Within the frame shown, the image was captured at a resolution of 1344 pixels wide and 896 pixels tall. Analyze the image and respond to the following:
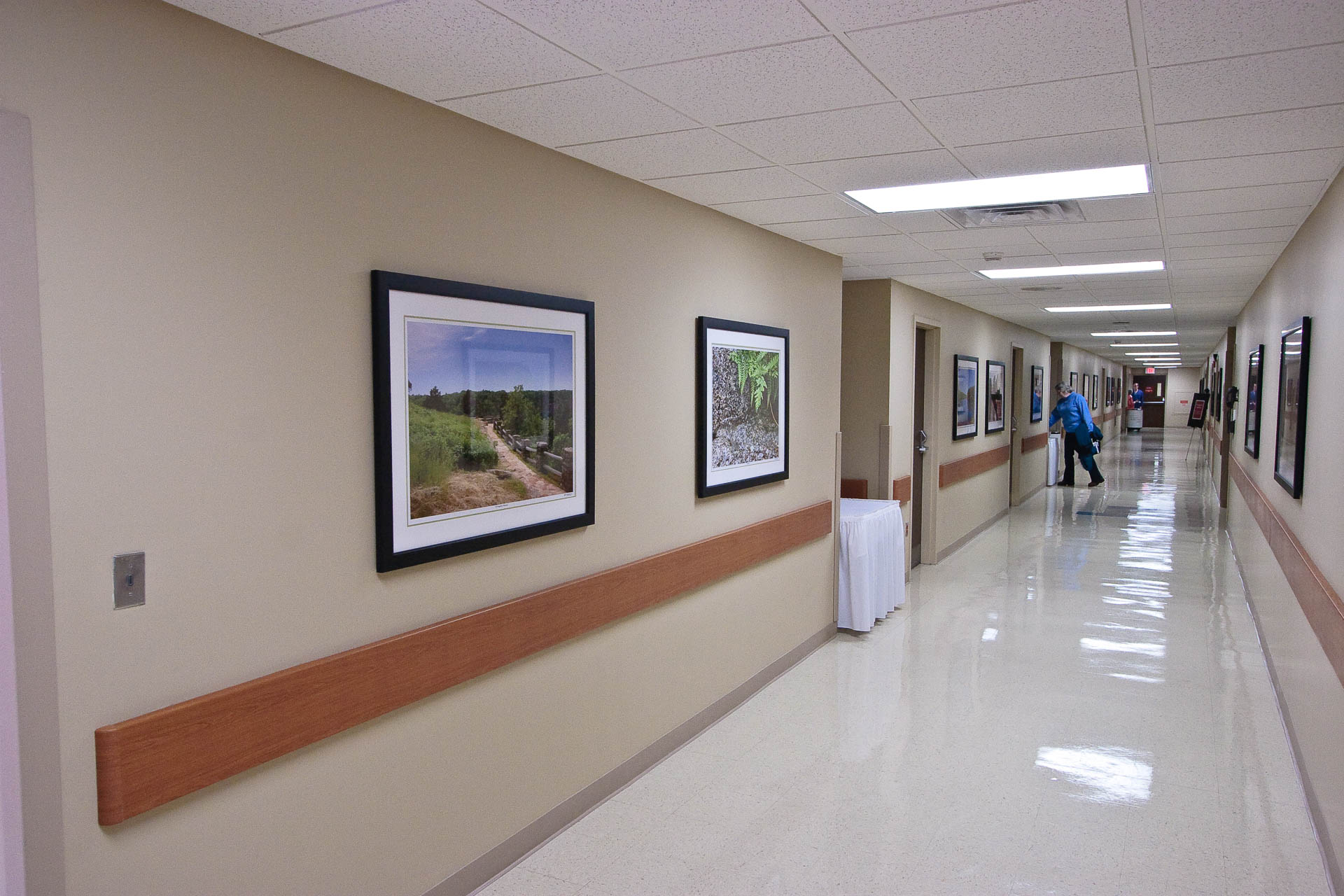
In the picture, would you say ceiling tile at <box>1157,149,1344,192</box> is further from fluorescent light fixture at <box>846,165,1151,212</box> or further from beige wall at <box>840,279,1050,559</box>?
beige wall at <box>840,279,1050,559</box>

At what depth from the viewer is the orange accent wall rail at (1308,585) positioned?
2.95 meters

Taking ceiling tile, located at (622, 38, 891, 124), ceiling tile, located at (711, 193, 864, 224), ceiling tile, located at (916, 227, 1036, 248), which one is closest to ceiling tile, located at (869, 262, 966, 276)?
ceiling tile, located at (916, 227, 1036, 248)

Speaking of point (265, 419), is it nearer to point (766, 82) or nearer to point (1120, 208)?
point (766, 82)

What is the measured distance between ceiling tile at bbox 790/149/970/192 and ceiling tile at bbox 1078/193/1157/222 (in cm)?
85

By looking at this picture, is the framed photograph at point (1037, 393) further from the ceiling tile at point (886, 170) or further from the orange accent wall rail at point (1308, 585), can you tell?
the ceiling tile at point (886, 170)

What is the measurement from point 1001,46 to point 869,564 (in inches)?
160

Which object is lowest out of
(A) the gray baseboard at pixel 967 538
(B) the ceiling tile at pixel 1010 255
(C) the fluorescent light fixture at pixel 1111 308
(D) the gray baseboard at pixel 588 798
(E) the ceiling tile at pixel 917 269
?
(D) the gray baseboard at pixel 588 798

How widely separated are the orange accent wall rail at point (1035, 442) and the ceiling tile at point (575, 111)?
1017 cm

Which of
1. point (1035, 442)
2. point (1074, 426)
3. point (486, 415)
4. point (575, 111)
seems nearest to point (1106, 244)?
point (575, 111)

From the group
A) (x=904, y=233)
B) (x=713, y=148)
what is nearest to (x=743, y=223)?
(x=904, y=233)

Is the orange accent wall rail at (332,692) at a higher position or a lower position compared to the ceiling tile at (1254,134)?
lower

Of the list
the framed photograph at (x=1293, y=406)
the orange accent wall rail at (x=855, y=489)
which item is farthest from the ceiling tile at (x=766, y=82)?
the orange accent wall rail at (x=855, y=489)

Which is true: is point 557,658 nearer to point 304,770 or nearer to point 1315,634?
point 304,770

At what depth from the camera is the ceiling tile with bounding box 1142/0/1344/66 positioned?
1873mm
